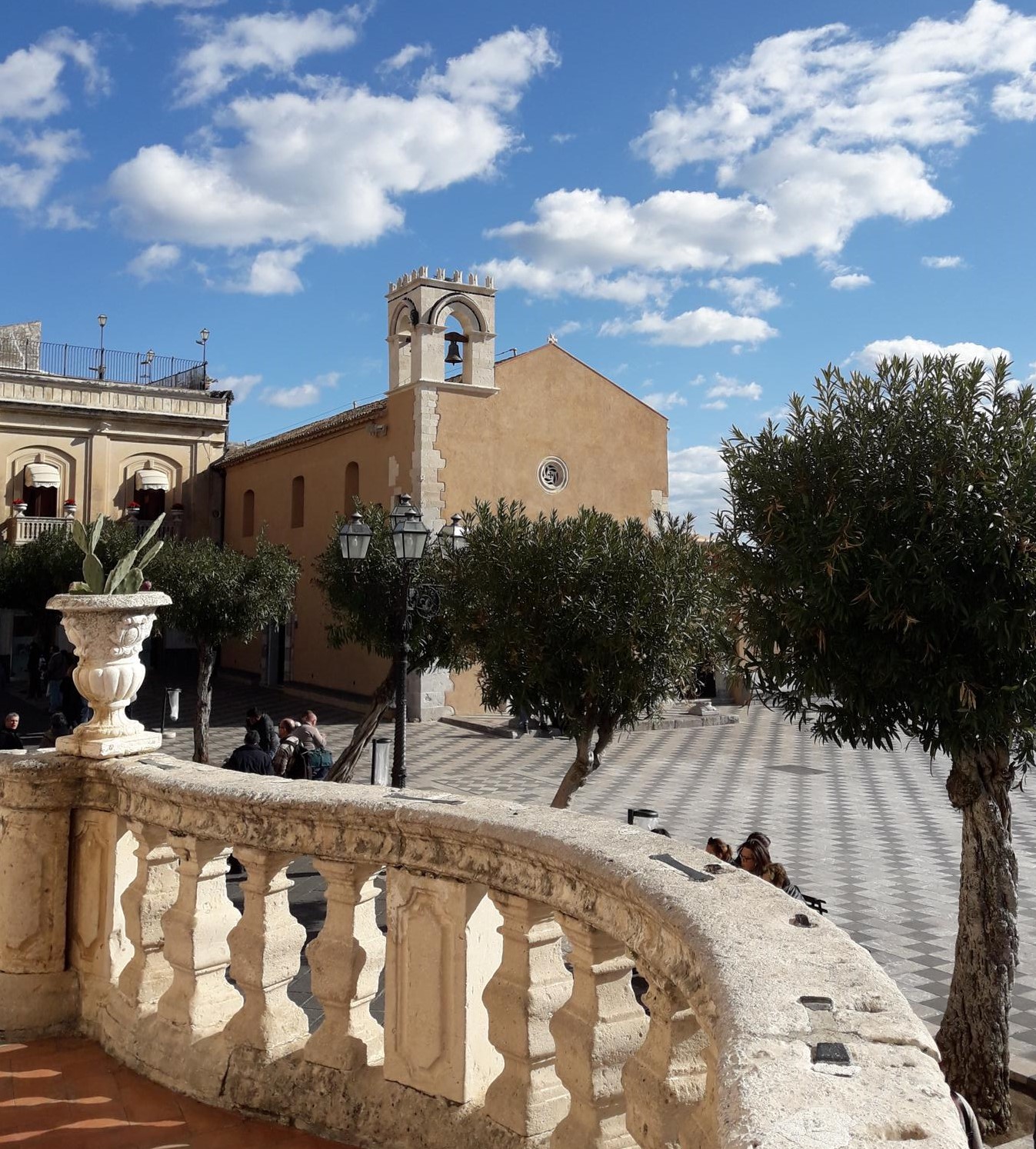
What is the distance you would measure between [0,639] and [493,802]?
3206 centimetres

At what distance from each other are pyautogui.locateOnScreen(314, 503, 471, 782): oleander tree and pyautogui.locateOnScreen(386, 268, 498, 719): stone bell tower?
5780 mm

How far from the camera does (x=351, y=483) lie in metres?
26.7

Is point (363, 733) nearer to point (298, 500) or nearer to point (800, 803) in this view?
point (800, 803)

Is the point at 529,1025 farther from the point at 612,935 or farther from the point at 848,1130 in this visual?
the point at 848,1130

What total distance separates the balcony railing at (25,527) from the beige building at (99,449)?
0.03 metres

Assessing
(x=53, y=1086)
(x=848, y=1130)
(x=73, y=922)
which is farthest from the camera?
(x=73, y=922)

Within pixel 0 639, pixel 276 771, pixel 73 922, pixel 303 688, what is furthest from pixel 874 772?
pixel 0 639

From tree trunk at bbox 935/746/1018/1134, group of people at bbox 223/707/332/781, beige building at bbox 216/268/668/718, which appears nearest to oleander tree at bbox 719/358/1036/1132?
tree trunk at bbox 935/746/1018/1134

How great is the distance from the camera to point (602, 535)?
11.4m

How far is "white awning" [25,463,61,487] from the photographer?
30766mm

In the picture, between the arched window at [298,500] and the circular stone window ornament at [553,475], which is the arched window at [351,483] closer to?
the arched window at [298,500]

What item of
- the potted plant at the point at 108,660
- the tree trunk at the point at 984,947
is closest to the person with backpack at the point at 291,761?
the tree trunk at the point at 984,947

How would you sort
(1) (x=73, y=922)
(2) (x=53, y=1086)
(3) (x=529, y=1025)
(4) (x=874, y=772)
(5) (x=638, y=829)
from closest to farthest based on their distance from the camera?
(3) (x=529, y=1025) → (5) (x=638, y=829) → (2) (x=53, y=1086) → (1) (x=73, y=922) → (4) (x=874, y=772)

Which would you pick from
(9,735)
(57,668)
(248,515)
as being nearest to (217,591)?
(57,668)
